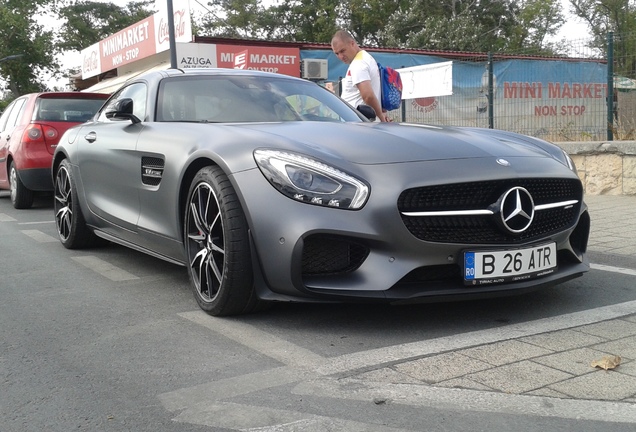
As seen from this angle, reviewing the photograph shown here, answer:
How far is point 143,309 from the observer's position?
4273 millimetres

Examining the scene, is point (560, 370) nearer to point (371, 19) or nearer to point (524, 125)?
point (524, 125)

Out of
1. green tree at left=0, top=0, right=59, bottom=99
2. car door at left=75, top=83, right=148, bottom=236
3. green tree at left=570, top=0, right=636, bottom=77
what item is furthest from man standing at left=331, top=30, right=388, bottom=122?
green tree at left=0, top=0, right=59, bottom=99

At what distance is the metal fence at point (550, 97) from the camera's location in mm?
9680

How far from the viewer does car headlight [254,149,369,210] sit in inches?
136

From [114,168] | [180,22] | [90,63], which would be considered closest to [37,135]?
[114,168]

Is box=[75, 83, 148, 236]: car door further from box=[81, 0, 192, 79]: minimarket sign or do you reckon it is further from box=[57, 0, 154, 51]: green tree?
box=[57, 0, 154, 51]: green tree

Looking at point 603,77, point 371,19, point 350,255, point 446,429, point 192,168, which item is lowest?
point 446,429

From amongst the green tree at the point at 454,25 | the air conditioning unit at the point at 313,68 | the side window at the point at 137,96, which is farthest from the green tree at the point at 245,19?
the side window at the point at 137,96

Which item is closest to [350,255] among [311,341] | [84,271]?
[311,341]

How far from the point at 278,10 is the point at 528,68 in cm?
4258

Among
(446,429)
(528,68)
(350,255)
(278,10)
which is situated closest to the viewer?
(446,429)

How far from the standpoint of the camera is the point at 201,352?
3.40m

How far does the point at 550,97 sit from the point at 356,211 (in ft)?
34.3

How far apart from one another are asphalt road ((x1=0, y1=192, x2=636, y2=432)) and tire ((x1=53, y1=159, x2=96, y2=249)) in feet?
2.51
